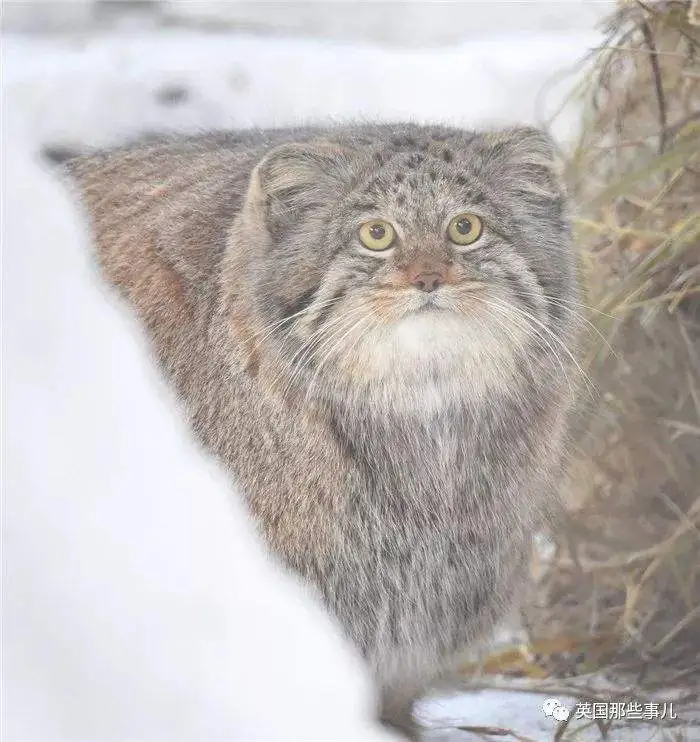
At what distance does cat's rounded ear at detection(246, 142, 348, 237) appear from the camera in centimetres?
112

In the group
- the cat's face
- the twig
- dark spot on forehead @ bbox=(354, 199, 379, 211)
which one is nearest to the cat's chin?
the cat's face

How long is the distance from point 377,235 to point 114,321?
328mm

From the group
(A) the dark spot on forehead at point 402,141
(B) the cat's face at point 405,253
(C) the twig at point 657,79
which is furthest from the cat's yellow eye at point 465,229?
(C) the twig at point 657,79

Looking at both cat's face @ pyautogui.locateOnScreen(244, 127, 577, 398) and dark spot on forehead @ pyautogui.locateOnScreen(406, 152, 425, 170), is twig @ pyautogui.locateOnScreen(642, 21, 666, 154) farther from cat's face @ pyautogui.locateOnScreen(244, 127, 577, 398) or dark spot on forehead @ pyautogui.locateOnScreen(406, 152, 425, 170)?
dark spot on forehead @ pyautogui.locateOnScreen(406, 152, 425, 170)

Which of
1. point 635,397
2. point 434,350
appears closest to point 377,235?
point 434,350

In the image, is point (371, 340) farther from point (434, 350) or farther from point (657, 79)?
point (657, 79)

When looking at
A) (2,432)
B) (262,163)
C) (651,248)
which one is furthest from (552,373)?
(2,432)

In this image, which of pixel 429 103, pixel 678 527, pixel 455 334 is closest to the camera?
pixel 455 334

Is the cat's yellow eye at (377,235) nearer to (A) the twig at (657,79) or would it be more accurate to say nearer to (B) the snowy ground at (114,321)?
(B) the snowy ground at (114,321)

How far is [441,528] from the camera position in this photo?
47.3 inches

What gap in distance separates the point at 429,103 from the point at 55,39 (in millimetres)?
461

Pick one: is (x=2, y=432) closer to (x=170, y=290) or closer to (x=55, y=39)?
(x=170, y=290)

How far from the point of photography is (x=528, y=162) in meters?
1.17

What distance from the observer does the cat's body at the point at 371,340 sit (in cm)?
110
